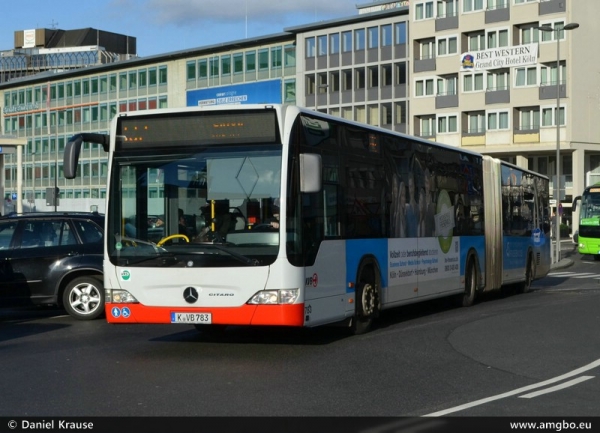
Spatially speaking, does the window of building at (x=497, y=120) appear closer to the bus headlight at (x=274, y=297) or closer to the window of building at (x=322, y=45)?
the window of building at (x=322, y=45)

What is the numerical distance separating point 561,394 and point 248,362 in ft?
12.1

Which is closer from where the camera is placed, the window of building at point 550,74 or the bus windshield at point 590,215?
the bus windshield at point 590,215

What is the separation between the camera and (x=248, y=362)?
39.2 ft

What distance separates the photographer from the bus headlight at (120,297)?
12844mm

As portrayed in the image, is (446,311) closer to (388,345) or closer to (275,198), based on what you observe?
(388,345)

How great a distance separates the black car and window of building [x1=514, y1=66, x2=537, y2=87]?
6211 cm

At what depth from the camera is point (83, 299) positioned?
17.7m

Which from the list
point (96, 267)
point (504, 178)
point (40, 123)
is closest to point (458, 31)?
point (40, 123)

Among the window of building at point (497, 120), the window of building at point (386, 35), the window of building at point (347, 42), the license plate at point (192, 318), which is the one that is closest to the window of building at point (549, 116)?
the window of building at point (497, 120)

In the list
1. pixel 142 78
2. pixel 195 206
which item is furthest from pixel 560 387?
pixel 142 78

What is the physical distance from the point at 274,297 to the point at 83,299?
20.6 feet

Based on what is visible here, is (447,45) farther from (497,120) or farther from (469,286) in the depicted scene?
(469,286)

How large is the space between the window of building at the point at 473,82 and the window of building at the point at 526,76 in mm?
3208

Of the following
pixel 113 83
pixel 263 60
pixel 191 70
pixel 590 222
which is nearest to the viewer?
pixel 590 222
